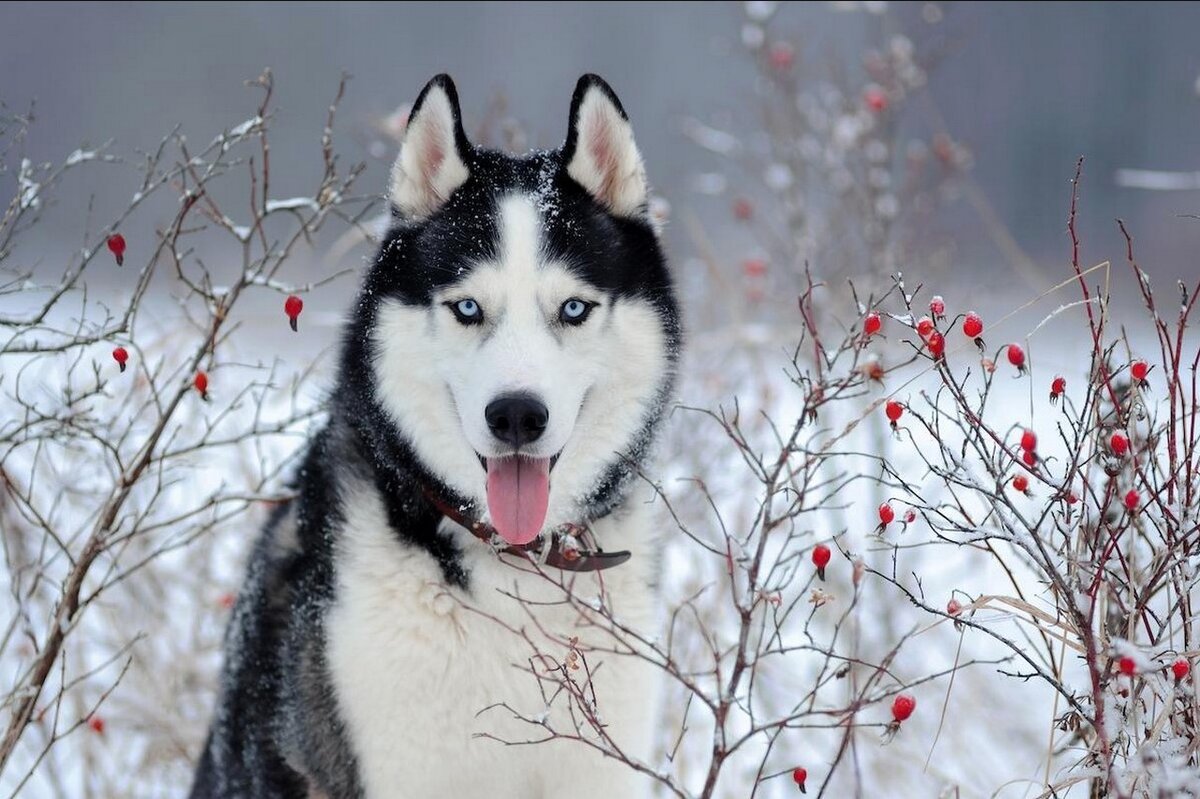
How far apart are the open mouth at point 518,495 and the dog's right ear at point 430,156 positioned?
0.67m

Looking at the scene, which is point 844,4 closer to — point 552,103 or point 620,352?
point 620,352

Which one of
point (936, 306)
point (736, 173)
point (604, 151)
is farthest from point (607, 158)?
point (736, 173)

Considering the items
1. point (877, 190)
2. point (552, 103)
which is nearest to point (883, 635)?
point (877, 190)

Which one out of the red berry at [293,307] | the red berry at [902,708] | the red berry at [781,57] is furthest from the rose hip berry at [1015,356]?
the red berry at [781,57]

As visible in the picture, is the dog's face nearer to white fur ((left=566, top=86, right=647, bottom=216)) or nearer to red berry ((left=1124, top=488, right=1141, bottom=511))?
white fur ((left=566, top=86, right=647, bottom=216))

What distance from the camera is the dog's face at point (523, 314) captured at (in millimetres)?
2385

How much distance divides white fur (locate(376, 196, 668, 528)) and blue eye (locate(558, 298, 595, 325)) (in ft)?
0.04

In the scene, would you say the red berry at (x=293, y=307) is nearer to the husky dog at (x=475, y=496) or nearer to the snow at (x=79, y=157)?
the husky dog at (x=475, y=496)

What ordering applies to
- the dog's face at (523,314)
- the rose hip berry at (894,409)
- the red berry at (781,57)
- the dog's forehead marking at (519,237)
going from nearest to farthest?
the rose hip berry at (894,409) < the dog's face at (523,314) < the dog's forehead marking at (519,237) < the red berry at (781,57)

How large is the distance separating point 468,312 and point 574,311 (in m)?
0.23

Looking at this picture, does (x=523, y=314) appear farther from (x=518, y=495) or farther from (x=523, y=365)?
(x=518, y=495)

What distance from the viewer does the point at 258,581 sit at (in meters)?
2.88

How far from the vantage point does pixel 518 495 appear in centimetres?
243

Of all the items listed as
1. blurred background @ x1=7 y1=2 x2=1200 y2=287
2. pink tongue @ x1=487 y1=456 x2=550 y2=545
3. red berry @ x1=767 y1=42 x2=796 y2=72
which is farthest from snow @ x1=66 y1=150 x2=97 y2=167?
blurred background @ x1=7 y1=2 x2=1200 y2=287
